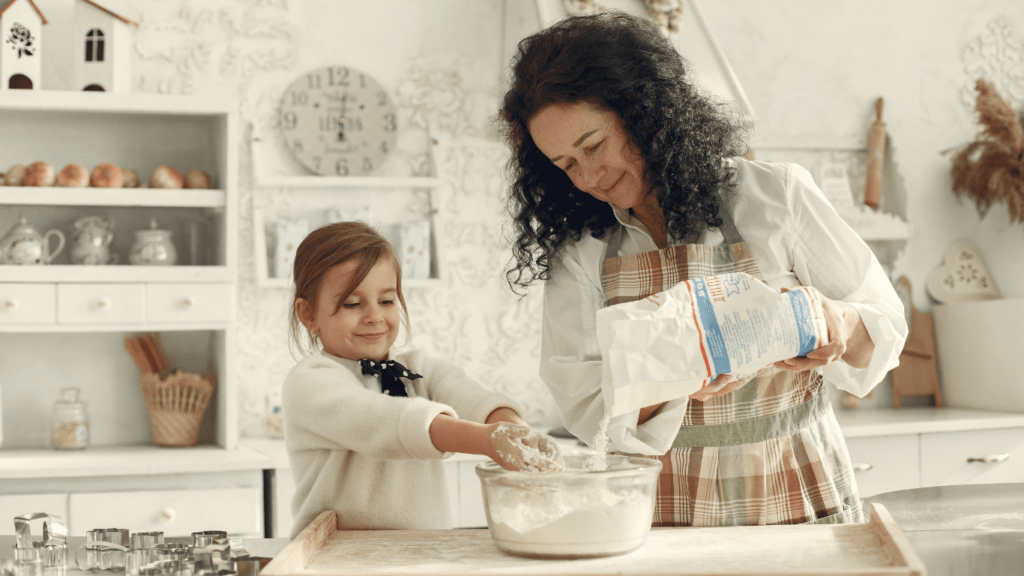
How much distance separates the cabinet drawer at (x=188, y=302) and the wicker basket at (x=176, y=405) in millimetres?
185

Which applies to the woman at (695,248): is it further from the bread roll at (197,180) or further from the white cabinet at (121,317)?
the bread roll at (197,180)

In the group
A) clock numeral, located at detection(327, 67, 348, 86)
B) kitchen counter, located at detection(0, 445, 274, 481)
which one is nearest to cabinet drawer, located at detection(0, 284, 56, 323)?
kitchen counter, located at detection(0, 445, 274, 481)

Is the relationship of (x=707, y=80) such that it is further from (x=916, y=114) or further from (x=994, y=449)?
(x=994, y=449)

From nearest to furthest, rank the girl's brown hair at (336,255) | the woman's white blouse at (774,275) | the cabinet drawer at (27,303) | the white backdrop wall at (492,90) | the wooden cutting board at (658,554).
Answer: the wooden cutting board at (658,554), the woman's white blouse at (774,275), the girl's brown hair at (336,255), the cabinet drawer at (27,303), the white backdrop wall at (492,90)

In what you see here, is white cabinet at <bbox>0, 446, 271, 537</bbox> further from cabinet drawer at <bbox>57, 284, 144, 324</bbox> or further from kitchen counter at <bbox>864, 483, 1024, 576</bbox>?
kitchen counter at <bbox>864, 483, 1024, 576</bbox>

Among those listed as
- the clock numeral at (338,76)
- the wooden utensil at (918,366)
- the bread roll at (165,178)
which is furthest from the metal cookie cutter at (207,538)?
the wooden utensil at (918,366)

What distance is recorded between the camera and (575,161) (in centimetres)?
120

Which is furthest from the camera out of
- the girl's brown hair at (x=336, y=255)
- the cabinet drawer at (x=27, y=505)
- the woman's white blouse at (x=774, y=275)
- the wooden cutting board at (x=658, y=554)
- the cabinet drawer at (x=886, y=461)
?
the cabinet drawer at (x=886, y=461)

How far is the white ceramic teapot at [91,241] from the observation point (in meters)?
2.31

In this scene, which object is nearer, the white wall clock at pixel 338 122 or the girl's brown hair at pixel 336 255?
the girl's brown hair at pixel 336 255

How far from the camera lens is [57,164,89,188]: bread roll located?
2279 millimetres

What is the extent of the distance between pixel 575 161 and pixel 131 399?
6.01 ft

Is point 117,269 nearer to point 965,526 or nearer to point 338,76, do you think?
point 338,76

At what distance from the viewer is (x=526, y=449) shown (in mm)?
904
